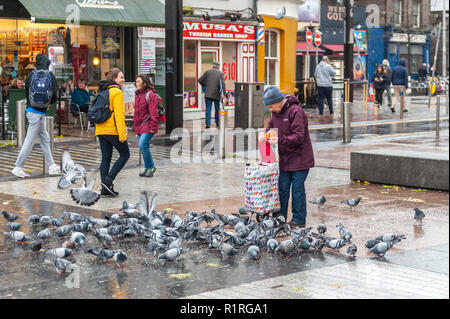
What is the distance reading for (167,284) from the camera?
6418mm

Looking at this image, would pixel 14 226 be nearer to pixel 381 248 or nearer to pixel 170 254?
pixel 170 254

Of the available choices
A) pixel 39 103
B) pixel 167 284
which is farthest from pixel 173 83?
pixel 167 284

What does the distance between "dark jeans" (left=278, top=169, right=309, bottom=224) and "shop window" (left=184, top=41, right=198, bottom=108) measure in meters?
16.5

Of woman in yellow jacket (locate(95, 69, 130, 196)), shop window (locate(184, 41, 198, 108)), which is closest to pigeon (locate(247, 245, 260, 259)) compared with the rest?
woman in yellow jacket (locate(95, 69, 130, 196))

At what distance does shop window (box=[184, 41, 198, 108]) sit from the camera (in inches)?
986

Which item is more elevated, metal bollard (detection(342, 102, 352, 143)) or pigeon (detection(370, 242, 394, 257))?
metal bollard (detection(342, 102, 352, 143))

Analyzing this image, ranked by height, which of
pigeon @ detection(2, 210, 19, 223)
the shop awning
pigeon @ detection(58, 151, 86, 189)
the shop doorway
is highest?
the shop awning

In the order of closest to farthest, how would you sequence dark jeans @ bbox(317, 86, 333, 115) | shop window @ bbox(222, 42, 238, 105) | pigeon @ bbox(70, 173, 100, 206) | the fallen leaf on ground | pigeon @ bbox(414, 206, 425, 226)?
the fallen leaf on ground < pigeon @ bbox(414, 206, 425, 226) < pigeon @ bbox(70, 173, 100, 206) < dark jeans @ bbox(317, 86, 333, 115) < shop window @ bbox(222, 42, 238, 105)

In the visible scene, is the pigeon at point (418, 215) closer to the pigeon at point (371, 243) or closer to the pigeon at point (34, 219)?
the pigeon at point (371, 243)

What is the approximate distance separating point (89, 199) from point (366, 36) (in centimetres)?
4668

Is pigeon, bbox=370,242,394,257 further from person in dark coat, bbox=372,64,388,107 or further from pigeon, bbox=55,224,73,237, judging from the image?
person in dark coat, bbox=372,64,388,107

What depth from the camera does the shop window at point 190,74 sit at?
25.0m

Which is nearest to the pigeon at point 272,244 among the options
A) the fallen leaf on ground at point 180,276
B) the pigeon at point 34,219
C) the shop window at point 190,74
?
the fallen leaf on ground at point 180,276
